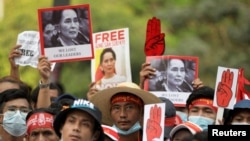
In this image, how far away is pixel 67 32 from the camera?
17.7 m

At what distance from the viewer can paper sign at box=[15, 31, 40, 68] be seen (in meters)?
18.0

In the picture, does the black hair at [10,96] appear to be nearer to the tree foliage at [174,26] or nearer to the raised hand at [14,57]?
the raised hand at [14,57]

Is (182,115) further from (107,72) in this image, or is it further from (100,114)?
(100,114)

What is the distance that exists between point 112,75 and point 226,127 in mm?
4553

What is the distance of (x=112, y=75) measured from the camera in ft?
59.3

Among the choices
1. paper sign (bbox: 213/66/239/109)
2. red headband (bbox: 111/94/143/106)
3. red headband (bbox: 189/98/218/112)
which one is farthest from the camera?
red headband (bbox: 189/98/218/112)

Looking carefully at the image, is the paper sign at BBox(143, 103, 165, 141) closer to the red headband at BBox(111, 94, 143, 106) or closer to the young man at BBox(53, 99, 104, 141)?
the young man at BBox(53, 99, 104, 141)

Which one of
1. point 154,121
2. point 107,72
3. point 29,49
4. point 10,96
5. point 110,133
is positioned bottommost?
point 110,133

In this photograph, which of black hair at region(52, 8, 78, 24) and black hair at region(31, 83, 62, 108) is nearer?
black hair at region(52, 8, 78, 24)

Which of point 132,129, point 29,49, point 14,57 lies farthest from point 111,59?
point 132,129

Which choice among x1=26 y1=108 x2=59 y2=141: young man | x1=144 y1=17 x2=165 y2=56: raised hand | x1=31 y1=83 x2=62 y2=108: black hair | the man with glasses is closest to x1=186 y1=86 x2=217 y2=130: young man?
x1=144 y1=17 x2=165 y2=56: raised hand

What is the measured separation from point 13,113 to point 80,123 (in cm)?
188

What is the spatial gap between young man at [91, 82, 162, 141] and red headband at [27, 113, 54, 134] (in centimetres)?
59

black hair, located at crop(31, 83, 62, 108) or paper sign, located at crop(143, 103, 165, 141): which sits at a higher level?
black hair, located at crop(31, 83, 62, 108)
